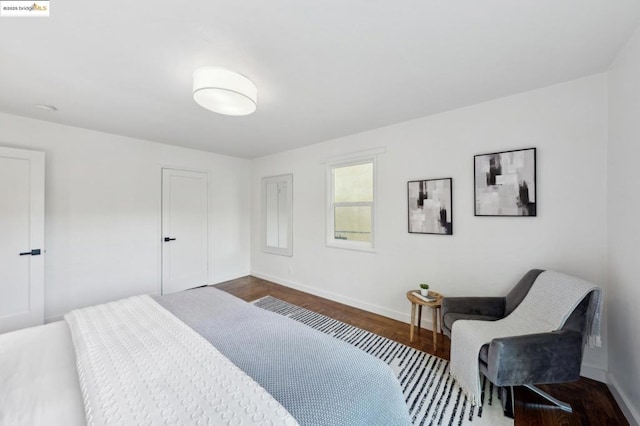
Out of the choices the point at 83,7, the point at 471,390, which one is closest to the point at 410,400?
the point at 471,390

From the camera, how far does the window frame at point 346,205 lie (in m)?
3.18

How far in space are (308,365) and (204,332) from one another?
0.74 meters

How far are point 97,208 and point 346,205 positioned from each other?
11.3ft

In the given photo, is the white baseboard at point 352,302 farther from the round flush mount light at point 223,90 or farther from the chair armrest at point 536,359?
the round flush mount light at point 223,90

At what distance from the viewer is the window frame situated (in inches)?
125

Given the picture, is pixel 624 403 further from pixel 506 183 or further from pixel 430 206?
pixel 430 206

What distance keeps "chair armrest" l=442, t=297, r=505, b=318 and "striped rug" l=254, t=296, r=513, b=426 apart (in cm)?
49

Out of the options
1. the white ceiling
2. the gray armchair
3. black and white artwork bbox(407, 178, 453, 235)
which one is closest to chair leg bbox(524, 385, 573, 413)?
the gray armchair

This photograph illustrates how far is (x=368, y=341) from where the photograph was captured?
8.13 feet

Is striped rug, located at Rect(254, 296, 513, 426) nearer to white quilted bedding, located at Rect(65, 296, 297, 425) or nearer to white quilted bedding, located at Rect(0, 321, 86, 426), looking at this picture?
white quilted bedding, located at Rect(65, 296, 297, 425)

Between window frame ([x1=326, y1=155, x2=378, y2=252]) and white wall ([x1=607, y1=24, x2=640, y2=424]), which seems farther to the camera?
window frame ([x1=326, y1=155, x2=378, y2=252])

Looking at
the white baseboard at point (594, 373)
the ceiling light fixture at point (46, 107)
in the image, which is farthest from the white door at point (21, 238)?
the white baseboard at point (594, 373)

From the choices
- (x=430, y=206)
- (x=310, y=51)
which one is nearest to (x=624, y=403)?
(x=430, y=206)

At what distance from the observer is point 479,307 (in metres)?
2.11
